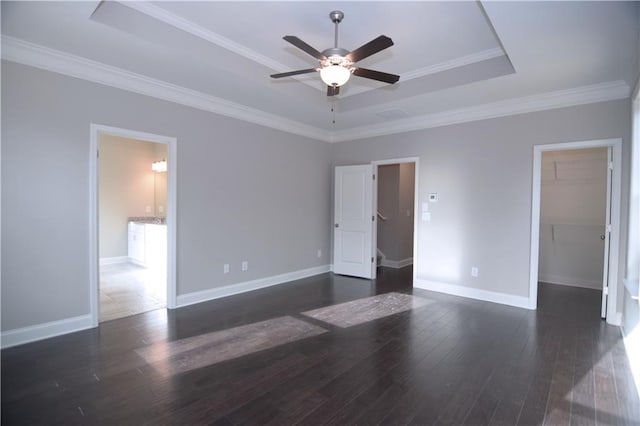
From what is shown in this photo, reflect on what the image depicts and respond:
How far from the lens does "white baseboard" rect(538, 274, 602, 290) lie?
199 inches

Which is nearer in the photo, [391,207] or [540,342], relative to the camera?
[540,342]

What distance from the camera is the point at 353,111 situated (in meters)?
4.83

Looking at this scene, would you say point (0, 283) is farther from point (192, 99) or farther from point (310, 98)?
point (310, 98)

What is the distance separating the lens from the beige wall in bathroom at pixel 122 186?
6.72m

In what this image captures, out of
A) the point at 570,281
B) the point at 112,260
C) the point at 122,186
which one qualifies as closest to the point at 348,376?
the point at 570,281

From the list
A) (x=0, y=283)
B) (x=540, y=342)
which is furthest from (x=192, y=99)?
(x=540, y=342)

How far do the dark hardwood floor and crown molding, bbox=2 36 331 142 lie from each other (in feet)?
8.66

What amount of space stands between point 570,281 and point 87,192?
7096 mm

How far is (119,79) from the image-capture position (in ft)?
11.2

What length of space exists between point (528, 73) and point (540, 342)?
9.18 feet

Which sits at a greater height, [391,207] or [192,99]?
[192,99]

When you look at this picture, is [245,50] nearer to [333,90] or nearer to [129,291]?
[333,90]

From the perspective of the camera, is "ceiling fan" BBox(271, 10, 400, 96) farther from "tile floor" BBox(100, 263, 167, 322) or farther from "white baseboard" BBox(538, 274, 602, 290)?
"white baseboard" BBox(538, 274, 602, 290)

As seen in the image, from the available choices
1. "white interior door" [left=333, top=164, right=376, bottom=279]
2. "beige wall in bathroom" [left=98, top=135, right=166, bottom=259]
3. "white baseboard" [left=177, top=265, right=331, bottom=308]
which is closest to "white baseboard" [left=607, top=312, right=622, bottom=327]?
"white interior door" [left=333, top=164, right=376, bottom=279]
